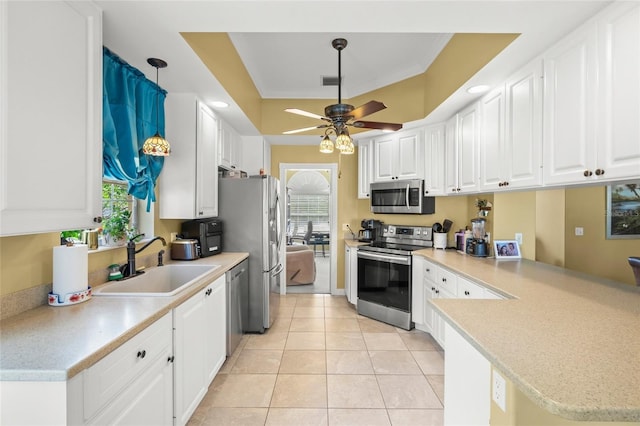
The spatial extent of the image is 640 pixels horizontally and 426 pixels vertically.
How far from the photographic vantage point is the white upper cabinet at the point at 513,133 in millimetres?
1931

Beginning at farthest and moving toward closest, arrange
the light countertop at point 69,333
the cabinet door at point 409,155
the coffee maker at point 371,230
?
the coffee maker at point 371,230, the cabinet door at point 409,155, the light countertop at point 69,333

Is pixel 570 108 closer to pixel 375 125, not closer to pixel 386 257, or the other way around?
pixel 375 125

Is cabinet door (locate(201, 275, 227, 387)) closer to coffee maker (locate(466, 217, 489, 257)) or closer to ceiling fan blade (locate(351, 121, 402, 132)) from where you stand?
ceiling fan blade (locate(351, 121, 402, 132))

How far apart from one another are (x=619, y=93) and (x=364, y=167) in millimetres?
3025

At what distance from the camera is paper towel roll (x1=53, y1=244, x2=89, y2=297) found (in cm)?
145

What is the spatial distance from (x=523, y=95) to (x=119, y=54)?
2.72m

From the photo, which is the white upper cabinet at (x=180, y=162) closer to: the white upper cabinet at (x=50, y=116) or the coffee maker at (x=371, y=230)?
the white upper cabinet at (x=50, y=116)

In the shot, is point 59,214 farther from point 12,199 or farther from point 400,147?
point 400,147

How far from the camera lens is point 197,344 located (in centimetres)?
194

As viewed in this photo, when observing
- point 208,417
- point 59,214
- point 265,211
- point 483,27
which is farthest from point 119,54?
point 208,417

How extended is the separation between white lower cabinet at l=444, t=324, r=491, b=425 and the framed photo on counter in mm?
1611

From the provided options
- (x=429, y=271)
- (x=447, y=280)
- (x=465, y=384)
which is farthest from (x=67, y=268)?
(x=429, y=271)

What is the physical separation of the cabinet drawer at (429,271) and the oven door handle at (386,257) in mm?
187

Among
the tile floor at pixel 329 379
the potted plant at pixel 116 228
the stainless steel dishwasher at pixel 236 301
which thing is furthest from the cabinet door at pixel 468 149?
the potted plant at pixel 116 228
